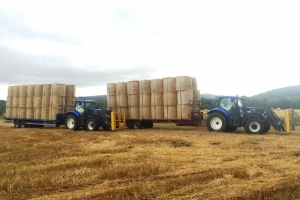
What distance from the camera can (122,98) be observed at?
21.2 m

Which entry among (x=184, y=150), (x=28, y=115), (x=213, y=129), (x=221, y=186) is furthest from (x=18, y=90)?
(x=221, y=186)

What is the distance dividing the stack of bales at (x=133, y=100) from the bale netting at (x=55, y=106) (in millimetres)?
4699

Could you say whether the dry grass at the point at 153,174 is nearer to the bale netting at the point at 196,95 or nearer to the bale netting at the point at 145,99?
the bale netting at the point at 196,95

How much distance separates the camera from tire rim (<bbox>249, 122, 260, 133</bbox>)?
15813 mm

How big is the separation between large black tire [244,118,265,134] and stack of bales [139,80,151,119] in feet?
20.7

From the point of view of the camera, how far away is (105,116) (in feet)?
64.0

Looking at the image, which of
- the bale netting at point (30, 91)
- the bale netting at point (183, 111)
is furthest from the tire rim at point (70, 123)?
the bale netting at point (183, 111)

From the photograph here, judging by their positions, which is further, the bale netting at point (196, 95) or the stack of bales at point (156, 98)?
the bale netting at point (196, 95)

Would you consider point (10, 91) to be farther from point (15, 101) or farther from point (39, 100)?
point (39, 100)

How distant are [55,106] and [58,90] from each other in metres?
1.10

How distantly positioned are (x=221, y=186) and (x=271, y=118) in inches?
454

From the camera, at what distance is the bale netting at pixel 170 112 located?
1864cm

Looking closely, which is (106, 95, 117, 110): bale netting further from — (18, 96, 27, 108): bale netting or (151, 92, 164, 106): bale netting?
(18, 96, 27, 108): bale netting

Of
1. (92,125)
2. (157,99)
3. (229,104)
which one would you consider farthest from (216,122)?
(92,125)
